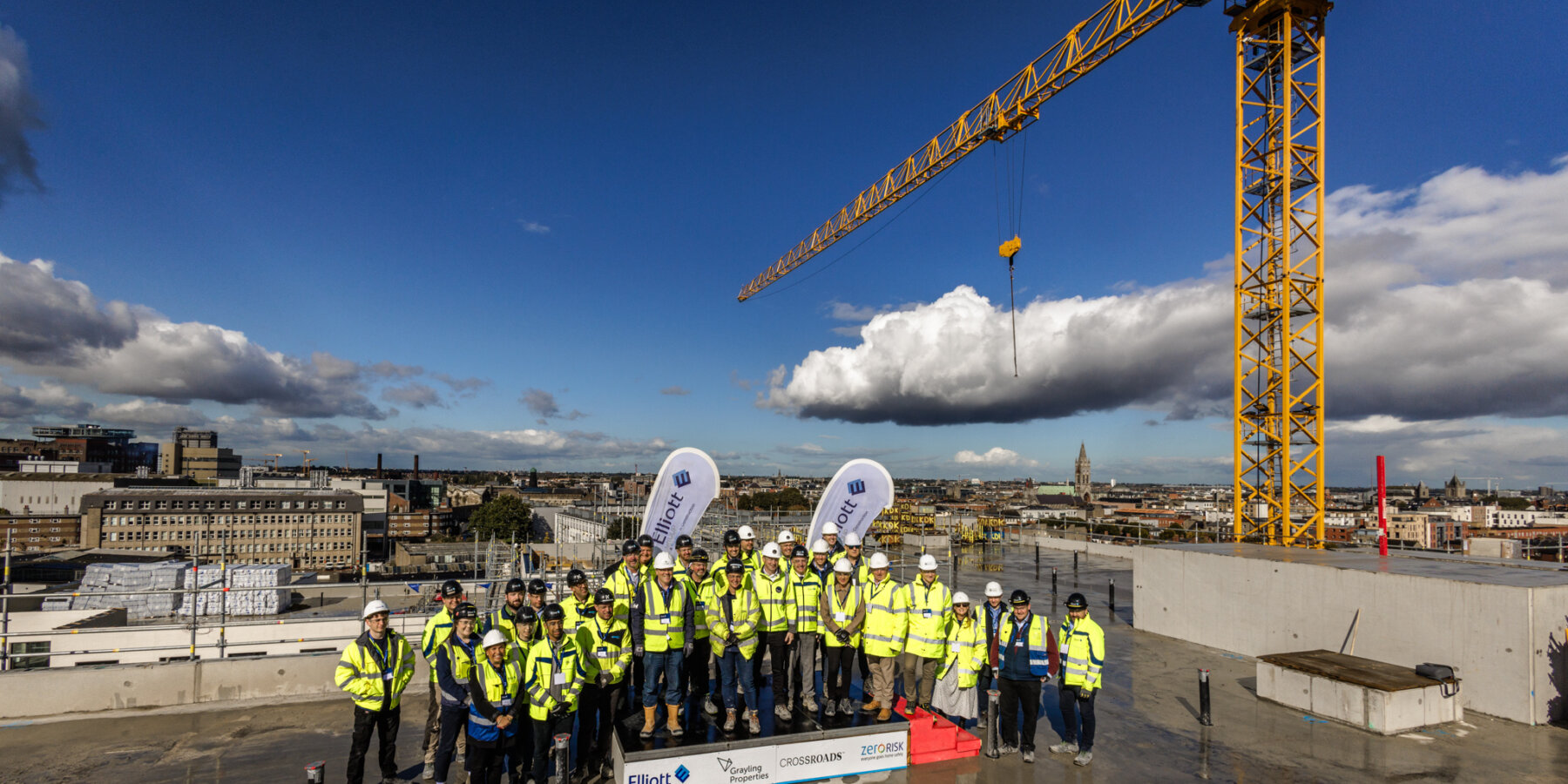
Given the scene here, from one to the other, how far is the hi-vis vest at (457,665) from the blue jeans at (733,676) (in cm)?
219

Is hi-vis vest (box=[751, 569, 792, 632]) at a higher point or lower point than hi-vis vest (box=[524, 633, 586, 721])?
higher

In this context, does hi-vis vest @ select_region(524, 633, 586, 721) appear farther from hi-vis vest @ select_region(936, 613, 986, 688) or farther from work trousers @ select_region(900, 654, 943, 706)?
hi-vis vest @ select_region(936, 613, 986, 688)

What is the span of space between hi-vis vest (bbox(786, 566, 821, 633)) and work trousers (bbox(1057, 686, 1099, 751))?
2686 millimetres

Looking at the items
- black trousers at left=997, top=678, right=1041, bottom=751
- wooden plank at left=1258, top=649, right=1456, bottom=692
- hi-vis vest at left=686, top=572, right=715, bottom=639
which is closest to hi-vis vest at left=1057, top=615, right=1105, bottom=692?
black trousers at left=997, top=678, right=1041, bottom=751

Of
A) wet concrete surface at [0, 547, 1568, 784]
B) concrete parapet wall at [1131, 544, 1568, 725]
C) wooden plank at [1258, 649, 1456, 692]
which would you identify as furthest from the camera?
concrete parapet wall at [1131, 544, 1568, 725]

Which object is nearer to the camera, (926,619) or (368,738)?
(368,738)

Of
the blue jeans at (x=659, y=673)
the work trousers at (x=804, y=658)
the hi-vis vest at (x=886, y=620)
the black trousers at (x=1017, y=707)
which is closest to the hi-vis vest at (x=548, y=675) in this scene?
the blue jeans at (x=659, y=673)

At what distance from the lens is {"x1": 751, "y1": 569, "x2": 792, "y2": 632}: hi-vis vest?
278 inches

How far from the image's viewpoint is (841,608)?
7.23 meters

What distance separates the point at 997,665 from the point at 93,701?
10.5 m

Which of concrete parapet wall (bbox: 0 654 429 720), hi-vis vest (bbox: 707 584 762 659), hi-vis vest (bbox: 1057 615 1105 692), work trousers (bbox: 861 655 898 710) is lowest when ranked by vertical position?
concrete parapet wall (bbox: 0 654 429 720)

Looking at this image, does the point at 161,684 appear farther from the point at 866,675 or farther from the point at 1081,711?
the point at 1081,711

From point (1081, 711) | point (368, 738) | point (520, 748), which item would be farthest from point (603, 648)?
point (1081, 711)

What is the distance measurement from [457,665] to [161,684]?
5.54 meters
